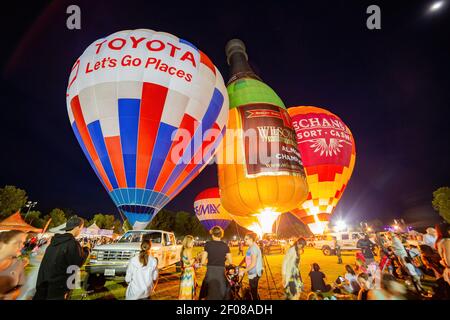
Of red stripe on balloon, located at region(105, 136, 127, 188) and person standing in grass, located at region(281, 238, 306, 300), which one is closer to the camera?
person standing in grass, located at region(281, 238, 306, 300)

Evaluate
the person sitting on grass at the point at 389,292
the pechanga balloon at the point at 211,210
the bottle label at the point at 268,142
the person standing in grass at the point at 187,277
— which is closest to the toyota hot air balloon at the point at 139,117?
the bottle label at the point at 268,142

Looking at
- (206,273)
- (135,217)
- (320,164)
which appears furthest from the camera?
(320,164)

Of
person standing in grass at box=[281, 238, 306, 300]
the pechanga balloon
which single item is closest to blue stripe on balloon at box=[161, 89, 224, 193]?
person standing in grass at box=[281, 238, 306, 300]

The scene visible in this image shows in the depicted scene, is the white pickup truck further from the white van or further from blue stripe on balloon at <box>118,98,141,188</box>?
the white van

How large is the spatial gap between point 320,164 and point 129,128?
892 centimetres

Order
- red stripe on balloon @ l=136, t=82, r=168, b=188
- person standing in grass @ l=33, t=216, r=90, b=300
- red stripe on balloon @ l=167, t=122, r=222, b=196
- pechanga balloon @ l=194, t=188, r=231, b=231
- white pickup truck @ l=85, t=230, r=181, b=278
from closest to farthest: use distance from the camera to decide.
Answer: person standing in grass @ l=33, t=216, r=90, b=300 < white pickup truck @ l=85, t=230, r=181, b=278 < red stripe on balloon @ l=136, t=82, r=168, b=188 < red stripe on balloon @ l=167, t=122, r=222, b=196 < pechanga balloon @ l=194, t=188, r=231, b=231

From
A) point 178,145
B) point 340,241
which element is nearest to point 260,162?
point 178,145

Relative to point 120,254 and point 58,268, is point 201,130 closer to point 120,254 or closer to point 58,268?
point 120,254

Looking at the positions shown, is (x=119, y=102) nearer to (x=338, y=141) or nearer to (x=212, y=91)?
(x=212, y=91)

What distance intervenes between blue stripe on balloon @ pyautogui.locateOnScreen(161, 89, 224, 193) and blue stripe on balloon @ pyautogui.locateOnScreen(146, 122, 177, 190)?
53 cm

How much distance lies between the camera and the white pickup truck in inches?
252

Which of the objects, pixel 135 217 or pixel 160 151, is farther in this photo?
pixel 160 151

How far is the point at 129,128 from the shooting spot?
26.4 feet

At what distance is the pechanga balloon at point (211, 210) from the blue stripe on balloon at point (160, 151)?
54.9ft
